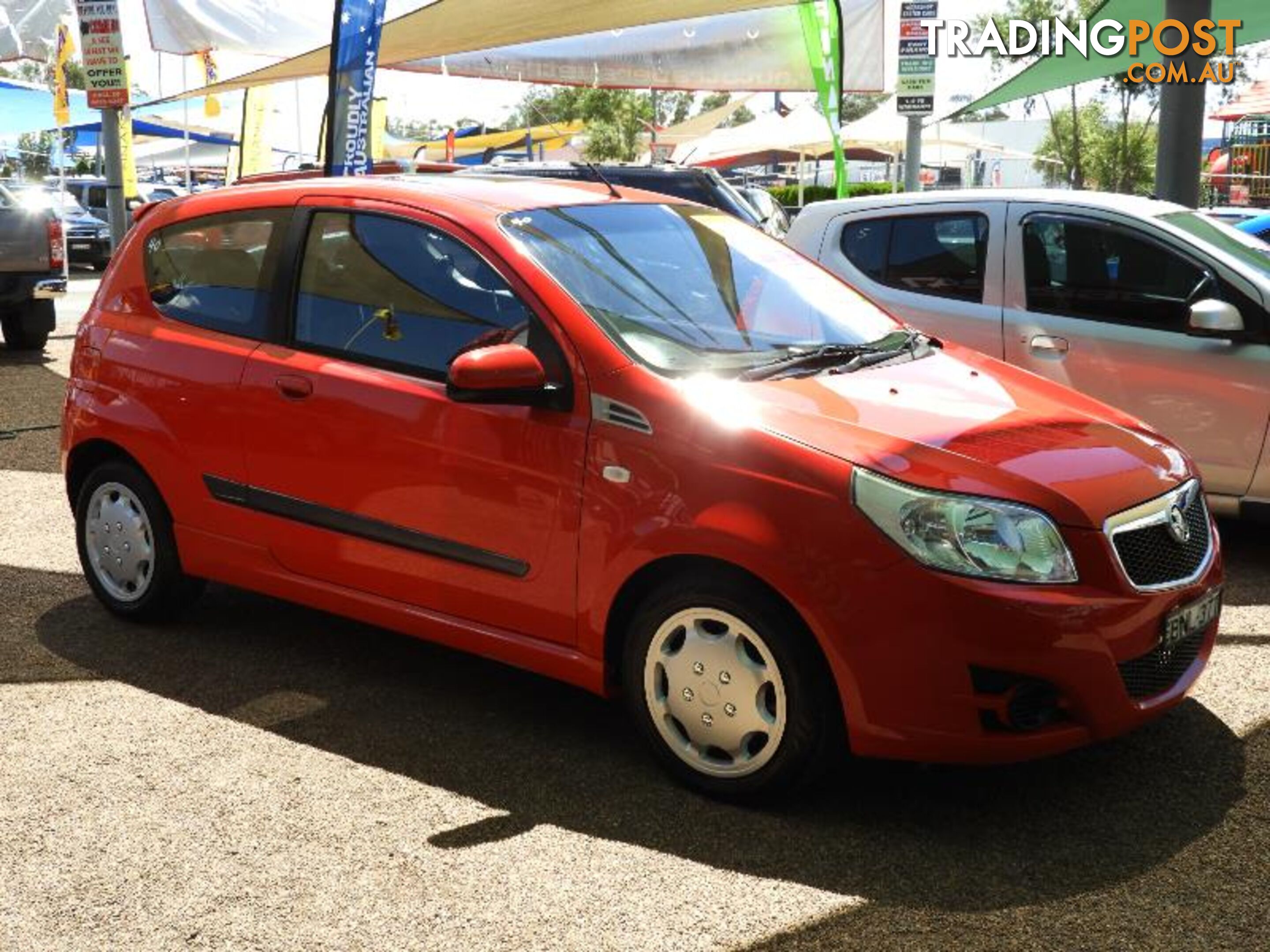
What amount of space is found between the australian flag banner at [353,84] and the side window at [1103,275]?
4645 millimetres

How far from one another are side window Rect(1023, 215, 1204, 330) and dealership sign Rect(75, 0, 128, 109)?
799cm

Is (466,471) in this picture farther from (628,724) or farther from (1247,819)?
(1247,819)

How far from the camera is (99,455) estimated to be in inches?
219

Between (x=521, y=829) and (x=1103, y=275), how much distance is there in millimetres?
4224

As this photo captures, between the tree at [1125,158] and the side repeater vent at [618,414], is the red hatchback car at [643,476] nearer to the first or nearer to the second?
the side repeater vent at [618,414]

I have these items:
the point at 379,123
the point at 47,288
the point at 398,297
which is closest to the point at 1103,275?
the point at 398,297

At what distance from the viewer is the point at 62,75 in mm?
24297

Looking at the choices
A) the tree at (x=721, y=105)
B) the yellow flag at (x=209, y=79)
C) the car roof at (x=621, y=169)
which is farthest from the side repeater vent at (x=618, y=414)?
the tree at (x=721, y=105)

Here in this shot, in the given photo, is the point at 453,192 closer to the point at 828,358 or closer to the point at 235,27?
the point at 828,358

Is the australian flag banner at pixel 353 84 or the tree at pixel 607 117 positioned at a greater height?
the tree at pixel 607 117

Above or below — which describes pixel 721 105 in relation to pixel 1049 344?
above

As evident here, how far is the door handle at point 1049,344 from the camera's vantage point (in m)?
6.91

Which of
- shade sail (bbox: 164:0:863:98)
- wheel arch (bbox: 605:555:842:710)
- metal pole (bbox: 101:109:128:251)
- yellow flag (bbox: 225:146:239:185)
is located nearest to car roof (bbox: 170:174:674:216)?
wheel arch (bbox: 605:555:842:710)

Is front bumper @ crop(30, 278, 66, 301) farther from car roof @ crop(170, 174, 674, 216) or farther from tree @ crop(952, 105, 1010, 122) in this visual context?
tree @ crop(952, 105, 1010, 122)
